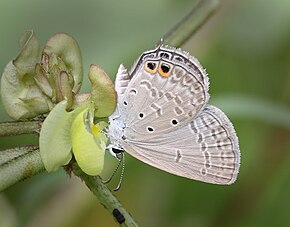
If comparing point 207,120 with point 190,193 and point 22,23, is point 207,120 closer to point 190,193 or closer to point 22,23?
point 190,193

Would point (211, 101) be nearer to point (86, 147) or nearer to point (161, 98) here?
point (161, 98)

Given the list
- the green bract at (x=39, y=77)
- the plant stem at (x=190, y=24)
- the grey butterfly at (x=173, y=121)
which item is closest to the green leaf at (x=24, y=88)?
the green bract at (x=39, y=77)

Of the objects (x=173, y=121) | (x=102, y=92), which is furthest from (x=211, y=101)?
(x=102, y=92)

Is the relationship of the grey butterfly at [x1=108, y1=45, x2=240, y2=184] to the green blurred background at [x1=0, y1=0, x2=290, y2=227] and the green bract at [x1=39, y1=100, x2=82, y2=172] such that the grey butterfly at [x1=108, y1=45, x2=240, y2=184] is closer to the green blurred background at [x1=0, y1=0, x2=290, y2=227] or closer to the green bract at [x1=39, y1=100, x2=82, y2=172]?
the green bract at [x1=39, y1=100, x2=82, y2=172]

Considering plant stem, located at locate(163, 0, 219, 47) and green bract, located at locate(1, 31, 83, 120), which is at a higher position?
green bract, located at locate(1, 31, 83, 120)

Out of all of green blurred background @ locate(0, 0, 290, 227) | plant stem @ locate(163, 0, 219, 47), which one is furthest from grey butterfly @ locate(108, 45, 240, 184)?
green blurred background @ locate(0, 0, 290, 227)

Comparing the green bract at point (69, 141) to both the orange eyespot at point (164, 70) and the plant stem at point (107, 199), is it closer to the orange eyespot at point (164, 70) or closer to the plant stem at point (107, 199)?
the plant stem at point (107, 199)
